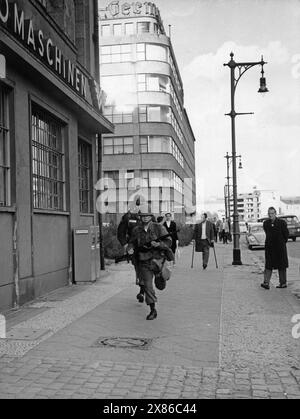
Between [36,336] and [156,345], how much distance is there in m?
1.52

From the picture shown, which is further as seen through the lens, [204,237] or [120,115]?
[120,115]

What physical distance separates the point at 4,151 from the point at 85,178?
19.6ft

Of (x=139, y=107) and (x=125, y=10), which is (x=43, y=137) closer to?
(x=139, y=107)

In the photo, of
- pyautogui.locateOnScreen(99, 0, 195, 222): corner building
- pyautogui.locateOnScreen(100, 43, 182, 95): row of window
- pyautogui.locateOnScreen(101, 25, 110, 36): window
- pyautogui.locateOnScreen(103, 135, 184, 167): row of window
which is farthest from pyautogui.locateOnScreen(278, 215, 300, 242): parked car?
pyautogui.locateOnScreen(101, 25, 110, 36): window

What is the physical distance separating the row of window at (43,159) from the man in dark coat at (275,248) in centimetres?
461

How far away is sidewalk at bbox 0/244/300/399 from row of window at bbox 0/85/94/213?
2.11 meters

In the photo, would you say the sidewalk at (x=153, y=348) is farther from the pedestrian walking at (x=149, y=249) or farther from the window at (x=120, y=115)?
the window at (x=120, y=115)

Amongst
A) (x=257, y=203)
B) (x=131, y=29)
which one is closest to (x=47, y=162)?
(x=131, y=29)

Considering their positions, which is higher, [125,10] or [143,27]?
[125,10]

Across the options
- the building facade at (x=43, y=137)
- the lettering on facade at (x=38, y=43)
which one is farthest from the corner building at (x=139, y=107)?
the lettering on facade at (x=38, y=43)

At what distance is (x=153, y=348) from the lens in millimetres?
6125

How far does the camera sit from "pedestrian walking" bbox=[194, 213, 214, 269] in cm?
1623

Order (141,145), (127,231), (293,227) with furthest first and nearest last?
(141,145), (293,227), (127,231)

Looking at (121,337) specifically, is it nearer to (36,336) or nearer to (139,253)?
(36,336)
